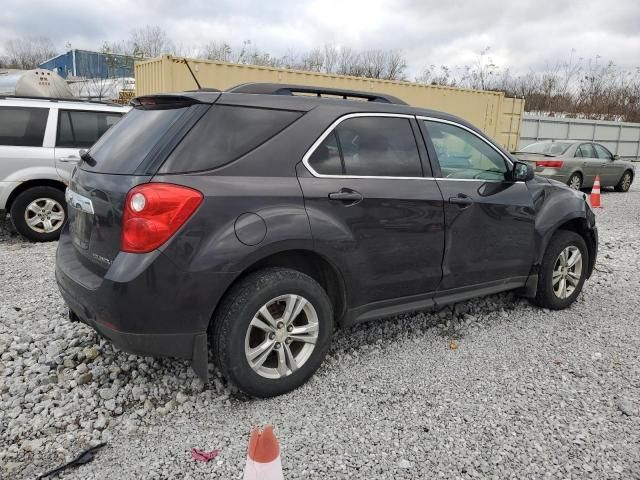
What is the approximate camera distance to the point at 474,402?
9.87ft

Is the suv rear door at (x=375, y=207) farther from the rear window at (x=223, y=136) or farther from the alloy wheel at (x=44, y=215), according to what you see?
the alloy wheel at (x=44, y=215)

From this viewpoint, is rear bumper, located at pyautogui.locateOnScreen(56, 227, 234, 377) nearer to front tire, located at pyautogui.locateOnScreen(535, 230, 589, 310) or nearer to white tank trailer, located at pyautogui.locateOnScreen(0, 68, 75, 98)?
front tire, located at pyautogui.locateOnScreen(535, 230, 589, 310)

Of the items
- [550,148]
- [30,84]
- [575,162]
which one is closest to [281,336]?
[30,84]

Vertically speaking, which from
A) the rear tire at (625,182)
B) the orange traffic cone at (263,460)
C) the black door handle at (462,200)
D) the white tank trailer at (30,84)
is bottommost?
the rear tire at (625,182)

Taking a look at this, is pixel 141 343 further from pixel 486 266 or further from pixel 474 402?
pixel 486 266

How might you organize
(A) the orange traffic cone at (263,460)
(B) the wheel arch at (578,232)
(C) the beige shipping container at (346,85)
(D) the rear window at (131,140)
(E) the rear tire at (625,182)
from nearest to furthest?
(A) the orange traffic cone at (263,460)
(D) the rear window at (131,140)
(B) the wheel arch at (578,232)
(C) the beige shipping container at (346,85)
(E) the rear tire at (625,182)

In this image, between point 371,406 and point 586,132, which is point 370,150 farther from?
point 586,132

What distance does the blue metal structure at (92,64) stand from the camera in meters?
21.3

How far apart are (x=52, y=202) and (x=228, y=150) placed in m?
4.91

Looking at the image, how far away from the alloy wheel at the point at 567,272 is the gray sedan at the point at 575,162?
816 centimetres

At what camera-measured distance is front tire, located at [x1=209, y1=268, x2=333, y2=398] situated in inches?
107

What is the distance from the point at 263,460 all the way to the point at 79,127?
6.41 metres

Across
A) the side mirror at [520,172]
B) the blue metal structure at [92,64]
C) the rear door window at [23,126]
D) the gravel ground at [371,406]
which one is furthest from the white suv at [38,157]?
the blue metal structure at [92,64]

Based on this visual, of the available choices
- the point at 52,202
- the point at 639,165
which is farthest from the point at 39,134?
the point at 639,165
